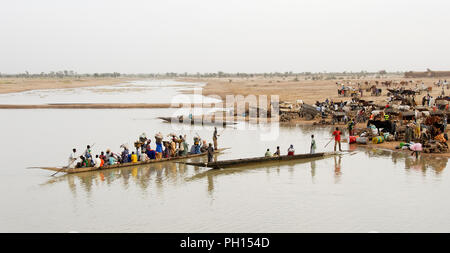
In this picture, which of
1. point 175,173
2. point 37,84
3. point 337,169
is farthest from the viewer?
point 37,84

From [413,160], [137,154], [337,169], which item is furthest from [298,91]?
[137,154]

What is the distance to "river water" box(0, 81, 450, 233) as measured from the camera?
10773 millimetres

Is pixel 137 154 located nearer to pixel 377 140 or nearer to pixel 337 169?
pixel 337 169

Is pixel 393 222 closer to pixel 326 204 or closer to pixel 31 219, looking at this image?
pixel 326 204

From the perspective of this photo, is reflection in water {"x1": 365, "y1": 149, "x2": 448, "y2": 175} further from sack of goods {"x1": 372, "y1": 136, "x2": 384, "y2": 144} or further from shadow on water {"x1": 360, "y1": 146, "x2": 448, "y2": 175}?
sack of goods {"x1": 372, "y1": 136, "x2": 384, "y2": 144}

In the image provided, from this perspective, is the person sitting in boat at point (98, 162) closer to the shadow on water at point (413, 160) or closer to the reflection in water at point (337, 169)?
the reflection in water at point (337, 169)

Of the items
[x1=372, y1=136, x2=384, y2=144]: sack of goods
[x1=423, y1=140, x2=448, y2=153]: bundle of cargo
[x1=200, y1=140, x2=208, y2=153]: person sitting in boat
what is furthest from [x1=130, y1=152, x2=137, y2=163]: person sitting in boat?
[x1=423, y1=140, x2=448, y2=153]: bundle of cargo

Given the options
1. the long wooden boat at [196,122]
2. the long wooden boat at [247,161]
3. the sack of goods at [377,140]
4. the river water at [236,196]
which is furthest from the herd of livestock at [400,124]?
the long wooden boat at [196,122]

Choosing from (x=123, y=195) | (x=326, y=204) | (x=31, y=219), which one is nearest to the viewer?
(x=31, y=219)

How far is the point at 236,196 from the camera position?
13.2m

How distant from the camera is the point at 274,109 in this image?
35.1 metres
